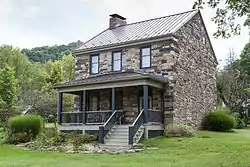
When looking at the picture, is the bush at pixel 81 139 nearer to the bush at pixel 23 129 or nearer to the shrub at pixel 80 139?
the shrub at pixel 80 139

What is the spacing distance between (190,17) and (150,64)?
15.8 ft

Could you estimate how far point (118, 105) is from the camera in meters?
22.3

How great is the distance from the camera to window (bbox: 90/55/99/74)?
23.9 metres

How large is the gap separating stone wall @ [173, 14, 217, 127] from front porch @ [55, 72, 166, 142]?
1.45 meters

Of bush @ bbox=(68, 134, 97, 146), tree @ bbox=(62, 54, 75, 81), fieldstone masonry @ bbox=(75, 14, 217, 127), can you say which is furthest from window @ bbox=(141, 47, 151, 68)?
tree @ bbox=(62, 54, 75, 81)

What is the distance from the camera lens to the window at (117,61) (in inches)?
893

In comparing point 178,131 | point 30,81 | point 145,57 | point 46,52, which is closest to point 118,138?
point 178,131

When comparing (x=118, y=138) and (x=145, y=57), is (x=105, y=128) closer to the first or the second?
(x=118, y=138)

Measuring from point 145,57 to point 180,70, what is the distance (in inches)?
93.1

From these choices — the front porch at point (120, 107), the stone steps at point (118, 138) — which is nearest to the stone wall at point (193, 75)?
the front porch at point (120, 107)

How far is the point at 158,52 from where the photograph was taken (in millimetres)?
20891

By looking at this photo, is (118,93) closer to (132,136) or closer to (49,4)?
(132,136)

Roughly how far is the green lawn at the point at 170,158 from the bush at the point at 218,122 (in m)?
7.34

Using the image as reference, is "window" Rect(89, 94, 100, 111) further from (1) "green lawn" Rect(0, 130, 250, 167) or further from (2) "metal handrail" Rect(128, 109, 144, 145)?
(1) "green lawn" Rect(0, 130, 250, 167)
